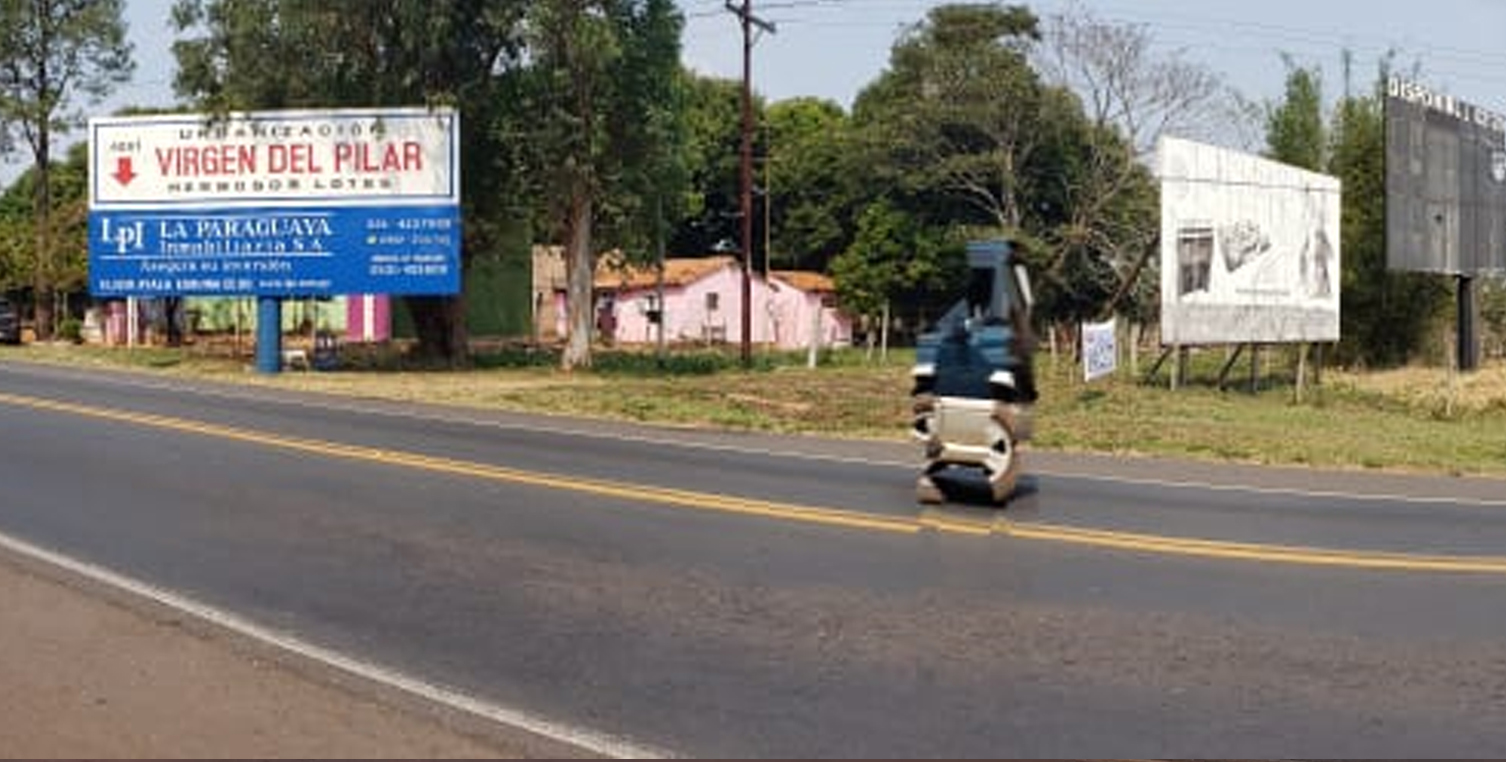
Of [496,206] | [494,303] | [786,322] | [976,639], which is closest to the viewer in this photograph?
[976,639]

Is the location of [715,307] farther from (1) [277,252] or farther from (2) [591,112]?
(1) [277,252]

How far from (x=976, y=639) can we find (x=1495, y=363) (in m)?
38.9

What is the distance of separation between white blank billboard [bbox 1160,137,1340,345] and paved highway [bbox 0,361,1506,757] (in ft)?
41.5

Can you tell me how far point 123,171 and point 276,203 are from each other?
343cm

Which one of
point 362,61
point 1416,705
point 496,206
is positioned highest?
point 362,61

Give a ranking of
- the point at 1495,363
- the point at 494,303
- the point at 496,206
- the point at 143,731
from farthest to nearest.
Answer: the point at 494,303 → the point at 1495,363 → the point at 496,206 → the point at 143,731

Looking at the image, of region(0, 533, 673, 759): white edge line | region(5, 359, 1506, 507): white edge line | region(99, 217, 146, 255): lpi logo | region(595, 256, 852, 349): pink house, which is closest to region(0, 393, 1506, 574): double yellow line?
region(5, 359, 1506, 507): white edge line

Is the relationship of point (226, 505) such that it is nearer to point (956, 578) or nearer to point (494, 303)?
point (956, 578)

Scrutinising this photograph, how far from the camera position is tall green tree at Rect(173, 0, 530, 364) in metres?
33.4

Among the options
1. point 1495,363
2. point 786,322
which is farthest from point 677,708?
point 786,322

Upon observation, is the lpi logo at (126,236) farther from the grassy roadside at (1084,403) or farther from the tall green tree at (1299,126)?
the tall green tree at (1299,126)

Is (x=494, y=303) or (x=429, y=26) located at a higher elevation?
(x=429, y=26)

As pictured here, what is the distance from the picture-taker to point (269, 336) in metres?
34.3

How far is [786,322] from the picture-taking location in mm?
72875
